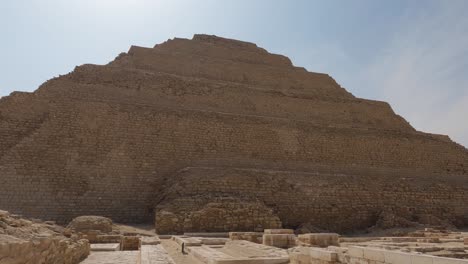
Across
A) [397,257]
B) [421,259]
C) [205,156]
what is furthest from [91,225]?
[421,259]

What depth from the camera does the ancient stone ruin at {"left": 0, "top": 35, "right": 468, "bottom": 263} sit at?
12820 millimetres

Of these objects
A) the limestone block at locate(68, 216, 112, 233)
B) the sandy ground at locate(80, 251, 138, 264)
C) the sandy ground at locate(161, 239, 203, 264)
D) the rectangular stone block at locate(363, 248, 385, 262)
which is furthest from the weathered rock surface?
the limestone block at locate(68, 216, 112, 233)

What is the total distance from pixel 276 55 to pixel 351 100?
25.7 ft

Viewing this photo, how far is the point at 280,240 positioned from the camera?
820 centimetres

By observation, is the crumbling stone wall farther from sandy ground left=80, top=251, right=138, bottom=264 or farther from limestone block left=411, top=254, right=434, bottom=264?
limestone block left=411, top=254, right=434, bottom=264

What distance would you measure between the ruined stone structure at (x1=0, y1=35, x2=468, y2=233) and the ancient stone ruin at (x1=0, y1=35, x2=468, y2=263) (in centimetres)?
5

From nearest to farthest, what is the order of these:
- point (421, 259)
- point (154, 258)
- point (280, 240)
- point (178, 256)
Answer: point (421, 259)
point (154, 258)
point (178, 256)
point (280, 240)

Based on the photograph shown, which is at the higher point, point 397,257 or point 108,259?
point 397,257

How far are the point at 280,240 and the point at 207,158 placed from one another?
331 inches

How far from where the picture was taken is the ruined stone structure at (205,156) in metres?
12.9

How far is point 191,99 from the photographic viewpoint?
20203 mm

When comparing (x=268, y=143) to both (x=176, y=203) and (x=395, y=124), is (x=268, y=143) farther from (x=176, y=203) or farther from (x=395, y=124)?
(x=395, y=124)

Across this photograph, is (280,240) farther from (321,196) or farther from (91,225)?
(321,196)

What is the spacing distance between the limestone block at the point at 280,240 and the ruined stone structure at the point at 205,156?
4.04 meters
